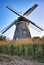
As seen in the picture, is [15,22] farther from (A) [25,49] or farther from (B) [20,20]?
(A) [25,49]

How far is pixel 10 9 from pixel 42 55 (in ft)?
61.3

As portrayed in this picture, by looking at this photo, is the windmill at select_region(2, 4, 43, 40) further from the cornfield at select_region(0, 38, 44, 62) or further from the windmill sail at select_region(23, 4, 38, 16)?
the cornfield at select_region(0, 38, 44, 62)

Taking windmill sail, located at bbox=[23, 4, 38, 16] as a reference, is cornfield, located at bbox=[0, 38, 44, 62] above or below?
below

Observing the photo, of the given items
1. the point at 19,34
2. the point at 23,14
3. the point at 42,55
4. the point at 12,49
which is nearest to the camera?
the point at 42,55

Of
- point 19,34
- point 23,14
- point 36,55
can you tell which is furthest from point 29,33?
point 36,55

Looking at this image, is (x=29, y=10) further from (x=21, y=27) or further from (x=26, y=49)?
(x=26, y=49)

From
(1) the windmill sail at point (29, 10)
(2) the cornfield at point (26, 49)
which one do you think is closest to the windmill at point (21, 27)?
(1) the windmill sail at point (29, 10)

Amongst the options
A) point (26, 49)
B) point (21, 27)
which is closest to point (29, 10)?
point (21, 27)

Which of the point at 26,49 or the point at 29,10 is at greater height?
the point at 29,10

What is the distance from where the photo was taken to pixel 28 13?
3122cm

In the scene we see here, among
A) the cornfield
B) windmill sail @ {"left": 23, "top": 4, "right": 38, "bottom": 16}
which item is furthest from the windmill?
the cornfield

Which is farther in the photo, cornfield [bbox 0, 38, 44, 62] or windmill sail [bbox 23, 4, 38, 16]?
windmill sail [bbox 23, 4, 38, 16]

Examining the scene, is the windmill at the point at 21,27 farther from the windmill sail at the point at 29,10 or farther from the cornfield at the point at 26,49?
the cornfield at the point at 26,49

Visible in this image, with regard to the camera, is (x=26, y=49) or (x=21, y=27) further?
(x=21, y=27)
